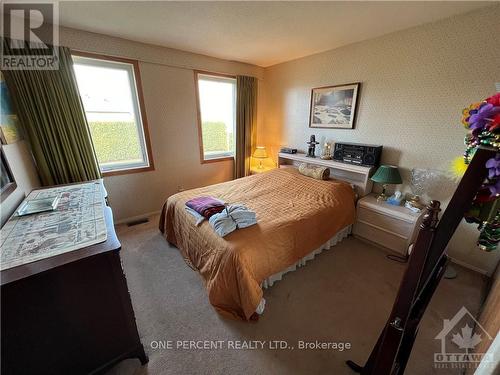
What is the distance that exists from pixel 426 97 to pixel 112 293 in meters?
3.25

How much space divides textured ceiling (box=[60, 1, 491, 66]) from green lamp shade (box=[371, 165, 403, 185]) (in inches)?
58.3

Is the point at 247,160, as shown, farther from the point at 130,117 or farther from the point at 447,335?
the point at 447,335

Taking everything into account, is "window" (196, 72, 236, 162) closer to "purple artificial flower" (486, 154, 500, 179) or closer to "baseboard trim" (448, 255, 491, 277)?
"purple artificial flower" (486, 154, 500, 179)

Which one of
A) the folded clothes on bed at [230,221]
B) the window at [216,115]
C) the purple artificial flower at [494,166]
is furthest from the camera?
the window at [216,115]

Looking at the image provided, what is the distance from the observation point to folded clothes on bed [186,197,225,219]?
1868 millimetres

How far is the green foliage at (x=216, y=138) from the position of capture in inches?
139

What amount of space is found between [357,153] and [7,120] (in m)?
3.68

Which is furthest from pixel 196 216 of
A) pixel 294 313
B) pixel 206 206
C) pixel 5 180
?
pixel 5 180

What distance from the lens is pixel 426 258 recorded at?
0.67 meters

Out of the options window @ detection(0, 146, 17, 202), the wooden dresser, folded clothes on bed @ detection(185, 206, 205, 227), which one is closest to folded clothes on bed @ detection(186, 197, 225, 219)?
folded clothes on bed @ detection(185, 206, 205, 227)

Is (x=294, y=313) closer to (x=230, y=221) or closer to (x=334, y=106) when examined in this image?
(x=230, y=221)

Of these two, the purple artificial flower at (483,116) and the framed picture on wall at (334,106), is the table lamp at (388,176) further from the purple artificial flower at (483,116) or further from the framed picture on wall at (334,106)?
the purple artificial flower at (483,116)

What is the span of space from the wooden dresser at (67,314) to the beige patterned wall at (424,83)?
2995 millimetres

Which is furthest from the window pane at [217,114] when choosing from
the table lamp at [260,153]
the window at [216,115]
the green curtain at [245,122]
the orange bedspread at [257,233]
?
the orange bedspread at [257,233]
